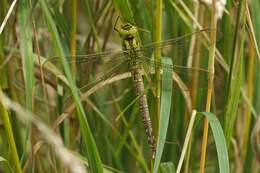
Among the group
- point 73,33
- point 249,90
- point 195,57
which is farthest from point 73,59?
point 249,90

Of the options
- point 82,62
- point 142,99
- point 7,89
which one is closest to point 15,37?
point 7,89

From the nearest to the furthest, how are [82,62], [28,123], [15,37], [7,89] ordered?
[28,123], [82,62], [7,89], [15,37]

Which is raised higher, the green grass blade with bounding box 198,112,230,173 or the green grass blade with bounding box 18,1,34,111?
the green grass blade with bounding box 18,1,34,111

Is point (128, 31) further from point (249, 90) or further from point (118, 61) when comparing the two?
point (249, 90)

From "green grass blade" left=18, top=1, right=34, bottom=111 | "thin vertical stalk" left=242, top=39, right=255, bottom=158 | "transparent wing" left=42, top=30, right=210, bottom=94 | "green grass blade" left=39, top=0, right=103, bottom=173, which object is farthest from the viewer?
"thin vertical stalk" left=242, top=39, right=255, bottom=158

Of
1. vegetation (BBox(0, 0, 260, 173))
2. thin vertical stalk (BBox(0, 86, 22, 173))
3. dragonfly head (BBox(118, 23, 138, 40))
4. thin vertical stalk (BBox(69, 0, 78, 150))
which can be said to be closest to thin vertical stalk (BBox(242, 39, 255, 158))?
vegetation (BBox(0, 0, 260, 173))

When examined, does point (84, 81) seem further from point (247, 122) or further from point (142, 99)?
point (247, 122)

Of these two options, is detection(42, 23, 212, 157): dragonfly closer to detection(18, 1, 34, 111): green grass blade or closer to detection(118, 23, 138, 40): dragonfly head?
detection(118, 23, 138, 40): dragonfly head

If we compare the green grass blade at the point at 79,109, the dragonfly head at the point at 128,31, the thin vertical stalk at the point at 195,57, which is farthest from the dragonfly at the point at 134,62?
the green grass blade at the point at 79,109
